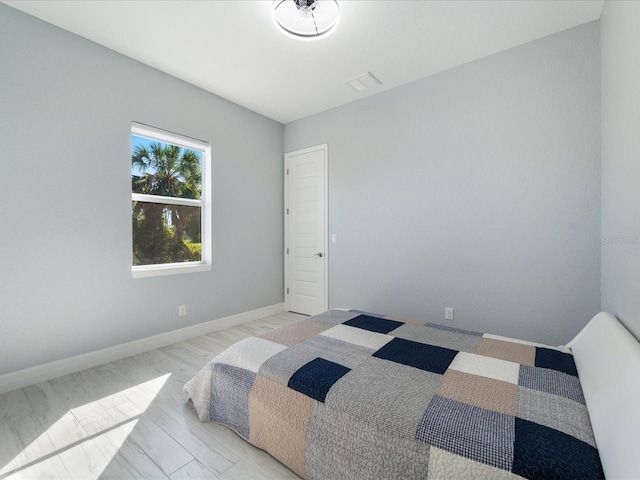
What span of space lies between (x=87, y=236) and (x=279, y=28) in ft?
7.53

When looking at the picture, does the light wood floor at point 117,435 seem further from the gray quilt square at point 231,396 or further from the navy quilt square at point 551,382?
the navy quilt square at point 551,382

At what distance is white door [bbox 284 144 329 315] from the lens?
3879 millimetres

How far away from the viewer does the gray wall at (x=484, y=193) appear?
90.7 inches

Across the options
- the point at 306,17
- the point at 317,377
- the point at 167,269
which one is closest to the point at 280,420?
the point at 317,377

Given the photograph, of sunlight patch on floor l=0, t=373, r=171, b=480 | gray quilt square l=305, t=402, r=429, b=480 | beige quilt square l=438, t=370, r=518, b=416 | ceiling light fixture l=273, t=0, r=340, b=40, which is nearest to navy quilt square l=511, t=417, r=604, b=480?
beige quilt square l=438, t=370, r=518, b=416

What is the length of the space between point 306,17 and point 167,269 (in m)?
2.56

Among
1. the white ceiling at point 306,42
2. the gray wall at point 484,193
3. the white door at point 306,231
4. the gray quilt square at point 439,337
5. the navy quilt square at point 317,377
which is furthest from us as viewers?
the white door at point 306,231

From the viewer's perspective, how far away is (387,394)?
121 centimetres

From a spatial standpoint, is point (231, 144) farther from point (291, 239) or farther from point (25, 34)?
point (25, 34)

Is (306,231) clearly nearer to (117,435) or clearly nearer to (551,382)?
(117,435)

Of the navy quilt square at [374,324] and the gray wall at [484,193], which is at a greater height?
the gray wall at [484,193]

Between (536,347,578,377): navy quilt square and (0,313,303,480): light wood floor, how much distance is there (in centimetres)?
137

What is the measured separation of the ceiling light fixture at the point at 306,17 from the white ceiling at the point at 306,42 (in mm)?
104

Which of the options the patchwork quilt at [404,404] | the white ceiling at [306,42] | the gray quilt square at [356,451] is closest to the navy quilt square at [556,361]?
the patchwork quilt at [404,404]
